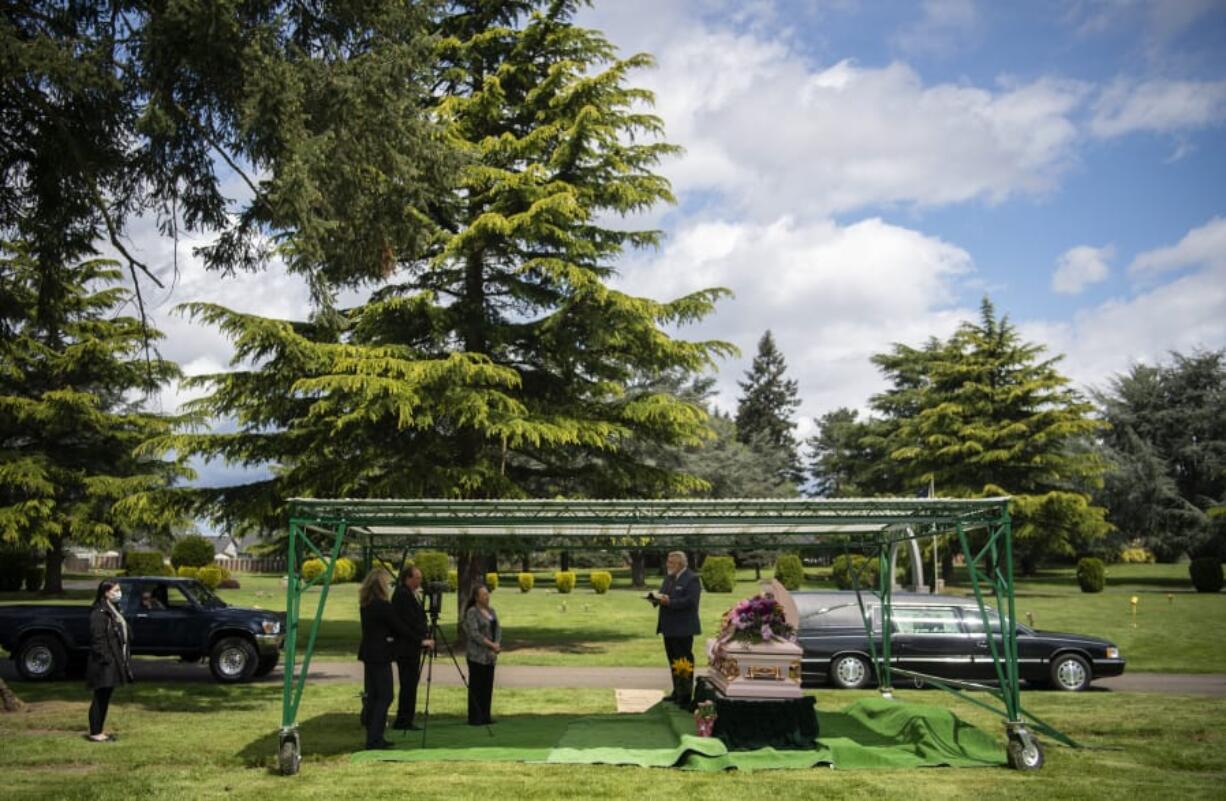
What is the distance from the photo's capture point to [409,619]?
34.9 ft

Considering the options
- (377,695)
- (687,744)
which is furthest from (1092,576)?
(377,695)

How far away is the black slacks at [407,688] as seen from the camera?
1120cm

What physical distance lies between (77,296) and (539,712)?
3246 cm

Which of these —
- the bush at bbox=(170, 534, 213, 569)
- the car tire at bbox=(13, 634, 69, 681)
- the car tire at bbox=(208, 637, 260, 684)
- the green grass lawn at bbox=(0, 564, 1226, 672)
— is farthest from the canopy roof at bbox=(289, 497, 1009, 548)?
the bush at bbox=(170, 534, 213, 569)

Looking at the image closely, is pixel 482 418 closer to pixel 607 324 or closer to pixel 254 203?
pixel 607 324

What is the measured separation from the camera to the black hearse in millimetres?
15797

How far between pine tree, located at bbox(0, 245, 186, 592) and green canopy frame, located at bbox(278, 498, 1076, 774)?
2754cm

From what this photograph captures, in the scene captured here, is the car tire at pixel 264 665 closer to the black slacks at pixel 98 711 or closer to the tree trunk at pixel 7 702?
the tree trunk at pixel 7 702

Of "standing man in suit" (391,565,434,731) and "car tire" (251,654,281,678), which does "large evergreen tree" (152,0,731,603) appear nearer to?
"car tire" (251,654,281,678)

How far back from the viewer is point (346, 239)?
Answer: 14289 millimetres

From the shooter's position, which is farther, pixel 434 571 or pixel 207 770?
pixel 434 571

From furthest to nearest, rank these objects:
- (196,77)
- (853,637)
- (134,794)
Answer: (853,637)
(196,77)
(134,794)

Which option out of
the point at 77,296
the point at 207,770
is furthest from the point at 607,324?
the point at 77,296

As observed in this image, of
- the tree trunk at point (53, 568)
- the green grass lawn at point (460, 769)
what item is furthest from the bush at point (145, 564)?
the green grass lawn at point (460, 769)
